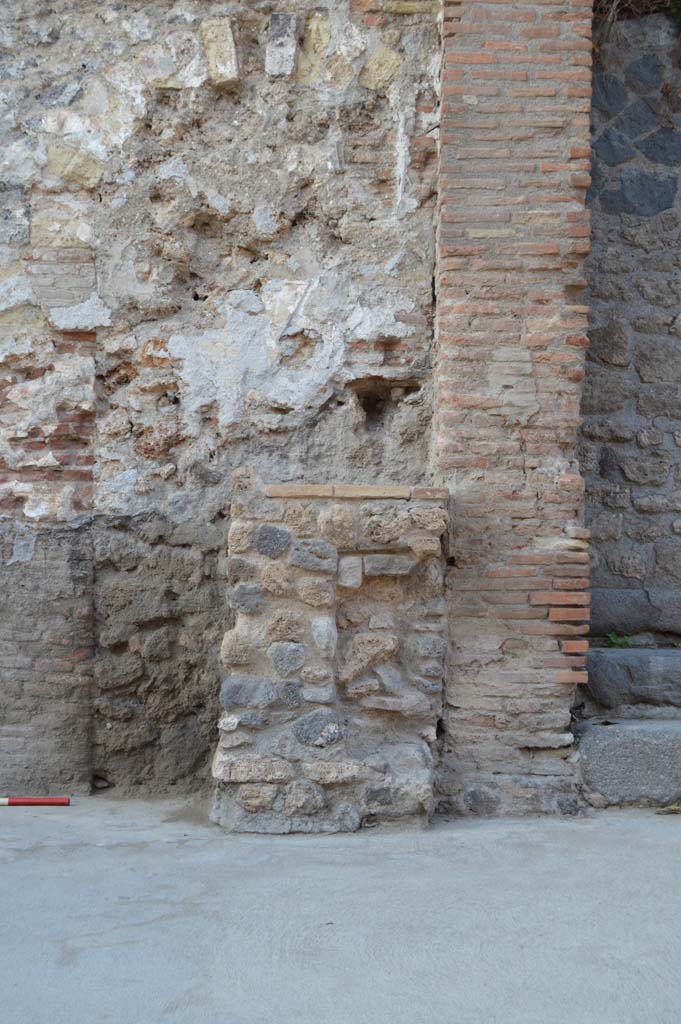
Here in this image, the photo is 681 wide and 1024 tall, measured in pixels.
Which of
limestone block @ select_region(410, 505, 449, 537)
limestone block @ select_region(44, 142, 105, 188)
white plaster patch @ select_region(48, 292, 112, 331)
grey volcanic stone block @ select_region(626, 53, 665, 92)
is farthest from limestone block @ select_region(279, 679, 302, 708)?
grey volcanic stone block @ select_region(626, 53, 665, 92)

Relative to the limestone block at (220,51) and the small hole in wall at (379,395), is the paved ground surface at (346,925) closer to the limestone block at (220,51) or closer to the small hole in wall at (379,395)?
the small hole in wall at (379,395)

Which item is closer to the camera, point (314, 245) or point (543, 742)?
point (543, 742)

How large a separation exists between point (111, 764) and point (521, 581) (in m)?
1.85

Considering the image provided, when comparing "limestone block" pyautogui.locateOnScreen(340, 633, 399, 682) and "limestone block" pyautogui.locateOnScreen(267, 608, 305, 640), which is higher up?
"limestone block" pyautogui.locateOnScreen(267, 608, 305, 640)

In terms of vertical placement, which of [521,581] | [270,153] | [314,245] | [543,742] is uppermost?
[270,153]

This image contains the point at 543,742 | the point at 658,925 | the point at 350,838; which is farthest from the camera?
the point at 543,742

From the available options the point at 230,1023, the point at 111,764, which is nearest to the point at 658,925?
the point at 230,1023

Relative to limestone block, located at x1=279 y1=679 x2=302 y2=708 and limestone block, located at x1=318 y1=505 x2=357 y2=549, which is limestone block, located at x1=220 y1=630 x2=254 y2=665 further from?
limestone block, located at x1=318 y1=505 x2=357 y2=549

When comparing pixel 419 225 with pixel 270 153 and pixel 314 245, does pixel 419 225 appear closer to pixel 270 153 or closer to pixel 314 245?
pixel 314 245

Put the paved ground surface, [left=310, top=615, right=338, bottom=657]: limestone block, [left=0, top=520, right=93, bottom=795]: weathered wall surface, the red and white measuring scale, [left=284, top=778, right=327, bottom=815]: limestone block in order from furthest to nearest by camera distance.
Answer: [left=0, top=520, right=93, bottom=795]: weathered wall surface, the red and white measuring scale, [left=310, top=615, right=338, bottom=657]: limestone block, [left=284, top=778, right=327, bottom=815]: limestone block, the paved ground surface

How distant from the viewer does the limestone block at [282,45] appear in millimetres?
4254

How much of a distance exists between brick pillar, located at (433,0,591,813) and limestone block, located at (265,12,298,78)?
67 centimetres

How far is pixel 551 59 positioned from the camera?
157 inches

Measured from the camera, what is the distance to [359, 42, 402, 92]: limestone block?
424 cm
